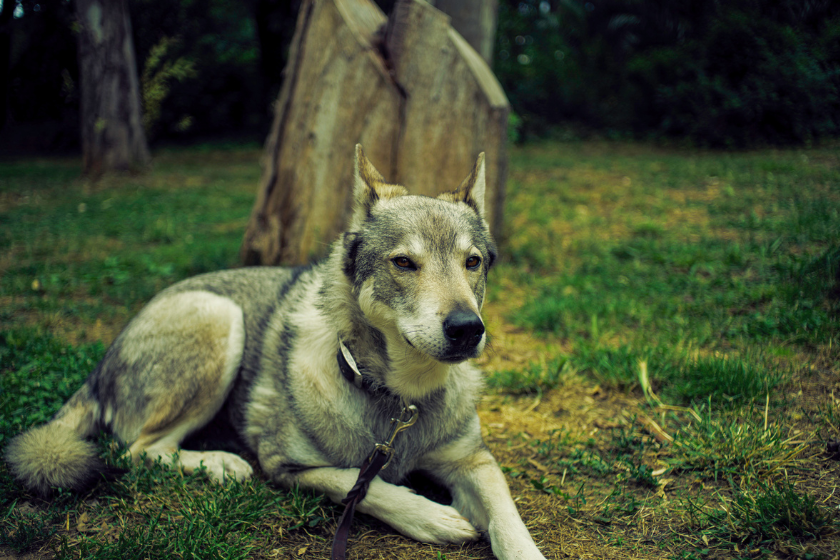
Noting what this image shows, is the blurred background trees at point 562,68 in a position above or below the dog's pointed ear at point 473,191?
above

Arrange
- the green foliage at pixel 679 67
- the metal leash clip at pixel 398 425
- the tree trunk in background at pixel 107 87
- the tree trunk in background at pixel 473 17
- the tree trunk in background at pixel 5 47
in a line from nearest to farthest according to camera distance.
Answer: the metal leash clip at pixel 398 425, the tree trunk in background at pixel 473 17, the green foliage at pixel 679 67, the tree trunk in background at pixel 107 87, the tree trunk in background at pixel 5 47

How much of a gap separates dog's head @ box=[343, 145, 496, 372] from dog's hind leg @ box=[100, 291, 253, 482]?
1004mm

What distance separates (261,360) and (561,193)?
A: 6.59 meters

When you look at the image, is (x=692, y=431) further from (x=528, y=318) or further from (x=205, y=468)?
(x=205, y=468)

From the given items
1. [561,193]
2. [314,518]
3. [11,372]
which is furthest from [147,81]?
[314,518]

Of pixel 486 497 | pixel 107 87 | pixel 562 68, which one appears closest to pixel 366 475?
pixel 486 497

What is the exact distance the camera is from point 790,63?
923cm

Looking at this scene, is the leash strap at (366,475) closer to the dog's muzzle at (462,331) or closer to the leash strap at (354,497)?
the leash strap at (354,497)

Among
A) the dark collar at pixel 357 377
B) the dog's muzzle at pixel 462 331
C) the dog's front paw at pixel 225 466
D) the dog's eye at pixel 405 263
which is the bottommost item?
the dog's front paw at pixel 225 466

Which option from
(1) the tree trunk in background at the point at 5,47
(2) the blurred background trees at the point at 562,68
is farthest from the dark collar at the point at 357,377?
(1) the tree trunk in background at the point at 5,47

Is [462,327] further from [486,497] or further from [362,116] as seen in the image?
[362,116]

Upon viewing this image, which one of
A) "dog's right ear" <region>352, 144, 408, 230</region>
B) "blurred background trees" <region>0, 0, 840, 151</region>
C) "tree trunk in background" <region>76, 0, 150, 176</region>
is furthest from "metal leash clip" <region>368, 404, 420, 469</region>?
"tree trunk in background" <region>76, 0, 150, 176</region>

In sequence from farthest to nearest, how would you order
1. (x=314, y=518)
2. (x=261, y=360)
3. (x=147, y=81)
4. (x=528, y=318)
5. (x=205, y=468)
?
(x=147, y=81), (x=528, y=318), (x=261, y=360), (x=205, y=468), (x=314, y=518)

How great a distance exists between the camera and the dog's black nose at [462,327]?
2.21 metres
